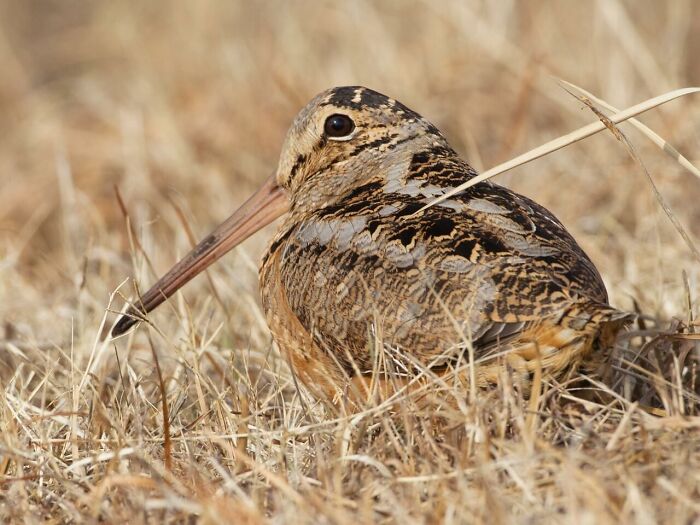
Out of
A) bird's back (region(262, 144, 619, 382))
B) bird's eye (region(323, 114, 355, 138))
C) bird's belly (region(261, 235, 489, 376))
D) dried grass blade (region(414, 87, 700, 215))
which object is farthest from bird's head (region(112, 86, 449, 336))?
dried grass blade (region(414, 87, 700, 215))

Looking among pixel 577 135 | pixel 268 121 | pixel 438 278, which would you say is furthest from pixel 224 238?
pixel 268 121

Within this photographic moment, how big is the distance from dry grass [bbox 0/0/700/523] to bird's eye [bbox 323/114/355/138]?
687 millimetres

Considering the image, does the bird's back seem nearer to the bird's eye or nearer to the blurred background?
the bird's eye

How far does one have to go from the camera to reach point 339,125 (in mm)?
3342

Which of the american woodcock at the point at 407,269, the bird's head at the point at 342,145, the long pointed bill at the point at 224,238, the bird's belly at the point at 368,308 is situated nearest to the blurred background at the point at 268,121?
the long pointed bill at the point at 224,238

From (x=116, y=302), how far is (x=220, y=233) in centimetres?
95

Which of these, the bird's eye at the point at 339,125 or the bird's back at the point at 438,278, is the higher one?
the bird's eye at the point at 339,125

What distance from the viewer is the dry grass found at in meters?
2.39

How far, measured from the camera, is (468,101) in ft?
19.7

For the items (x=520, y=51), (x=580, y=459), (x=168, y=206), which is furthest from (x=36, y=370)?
(x=520, y=51)

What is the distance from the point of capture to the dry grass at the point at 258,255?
2389mm

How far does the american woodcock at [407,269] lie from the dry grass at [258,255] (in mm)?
128

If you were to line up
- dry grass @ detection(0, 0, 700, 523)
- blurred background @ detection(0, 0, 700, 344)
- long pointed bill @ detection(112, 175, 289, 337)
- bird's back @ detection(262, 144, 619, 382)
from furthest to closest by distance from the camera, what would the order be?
blurred background @ detection(0, 0, 700, 344) → long pointed bill @ detection(112, 175, 289, 337) → bird's back @ detection(262, 144, 619, 382) → dry grass @ detection(0, 0, 700, 523)

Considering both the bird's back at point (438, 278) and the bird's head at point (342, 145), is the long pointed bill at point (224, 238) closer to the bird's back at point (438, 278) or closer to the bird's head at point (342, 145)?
the bird's head at point (342, 145)
